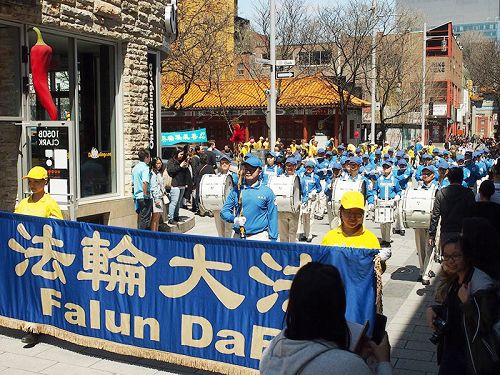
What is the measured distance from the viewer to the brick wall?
10664mm

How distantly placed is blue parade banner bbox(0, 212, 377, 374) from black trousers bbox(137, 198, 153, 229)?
5.48 m

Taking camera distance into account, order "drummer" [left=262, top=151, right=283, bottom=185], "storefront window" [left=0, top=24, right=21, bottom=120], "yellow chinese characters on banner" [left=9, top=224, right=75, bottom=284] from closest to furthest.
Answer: "yellow chinese characters on banner" [left=9, top=224, right=75, bottom=284] < "storefront window" [left=0, top=24, right=21, bottom=120] < "drummer" [left=262, top=151, right=283, bottom=185]

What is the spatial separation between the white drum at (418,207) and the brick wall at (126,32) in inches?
222

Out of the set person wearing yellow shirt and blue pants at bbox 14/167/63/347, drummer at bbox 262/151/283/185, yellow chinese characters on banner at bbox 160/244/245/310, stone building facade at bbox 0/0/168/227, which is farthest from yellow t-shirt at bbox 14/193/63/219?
drummer at bbox 262/151/283/185

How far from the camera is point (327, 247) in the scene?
17.3ft

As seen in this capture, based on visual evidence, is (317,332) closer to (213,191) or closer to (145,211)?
(213,191)

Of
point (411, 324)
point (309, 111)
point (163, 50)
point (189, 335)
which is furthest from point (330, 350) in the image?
point (309, 111)

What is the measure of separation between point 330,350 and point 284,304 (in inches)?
121

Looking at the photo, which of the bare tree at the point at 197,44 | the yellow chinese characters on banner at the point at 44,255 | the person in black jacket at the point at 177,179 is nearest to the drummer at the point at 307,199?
the person in black jacket at the point at 177,179

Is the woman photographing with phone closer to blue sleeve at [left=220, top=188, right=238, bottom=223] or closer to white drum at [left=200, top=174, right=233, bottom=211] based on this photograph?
blue sleeve at [left=220, top=188, right=238, bottom=223]

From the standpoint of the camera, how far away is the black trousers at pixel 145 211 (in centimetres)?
1235

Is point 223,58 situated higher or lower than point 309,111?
higher

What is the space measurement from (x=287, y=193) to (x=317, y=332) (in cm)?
932

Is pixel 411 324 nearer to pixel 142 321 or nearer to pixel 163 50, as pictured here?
pixel 142 321
